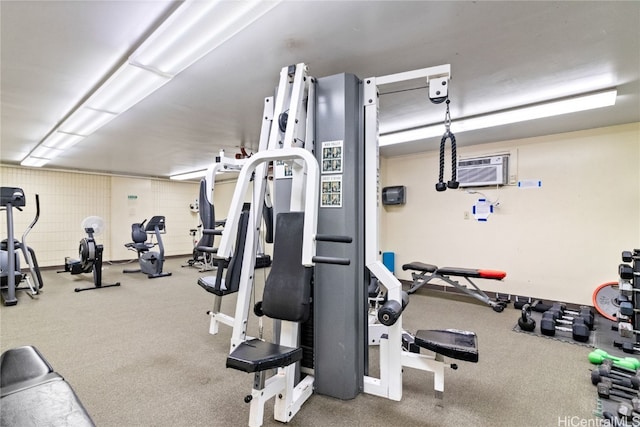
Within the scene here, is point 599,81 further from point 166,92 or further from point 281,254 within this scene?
point 166,92

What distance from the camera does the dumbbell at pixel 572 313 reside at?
3159 millimetres

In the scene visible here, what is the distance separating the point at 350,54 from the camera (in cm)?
213

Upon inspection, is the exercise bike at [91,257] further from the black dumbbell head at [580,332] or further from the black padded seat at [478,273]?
the black dumbbell head at [580,332]

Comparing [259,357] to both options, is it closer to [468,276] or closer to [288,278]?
[288,278]

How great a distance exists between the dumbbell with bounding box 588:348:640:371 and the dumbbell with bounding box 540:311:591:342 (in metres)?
0.32

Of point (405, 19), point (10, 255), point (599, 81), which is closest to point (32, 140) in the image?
point (10, 255)

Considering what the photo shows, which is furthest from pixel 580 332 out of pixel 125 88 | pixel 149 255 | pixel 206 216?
pixel 149 255

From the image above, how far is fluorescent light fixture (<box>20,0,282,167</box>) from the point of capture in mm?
1516

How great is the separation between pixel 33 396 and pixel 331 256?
1.43 metres

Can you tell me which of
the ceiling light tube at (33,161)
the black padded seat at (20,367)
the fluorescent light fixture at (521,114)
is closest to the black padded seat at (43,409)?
the black padded seat at (20,367)

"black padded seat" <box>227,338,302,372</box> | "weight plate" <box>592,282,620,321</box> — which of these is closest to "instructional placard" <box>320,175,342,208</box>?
"black padded seat" <box>227,338,302,372</box>

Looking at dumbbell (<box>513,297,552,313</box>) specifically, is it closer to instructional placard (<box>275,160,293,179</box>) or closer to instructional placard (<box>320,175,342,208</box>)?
instructional placard (<box>320,175,342,208</box>)

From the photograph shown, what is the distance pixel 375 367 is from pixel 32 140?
5.45 meters

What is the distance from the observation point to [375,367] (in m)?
2.42
